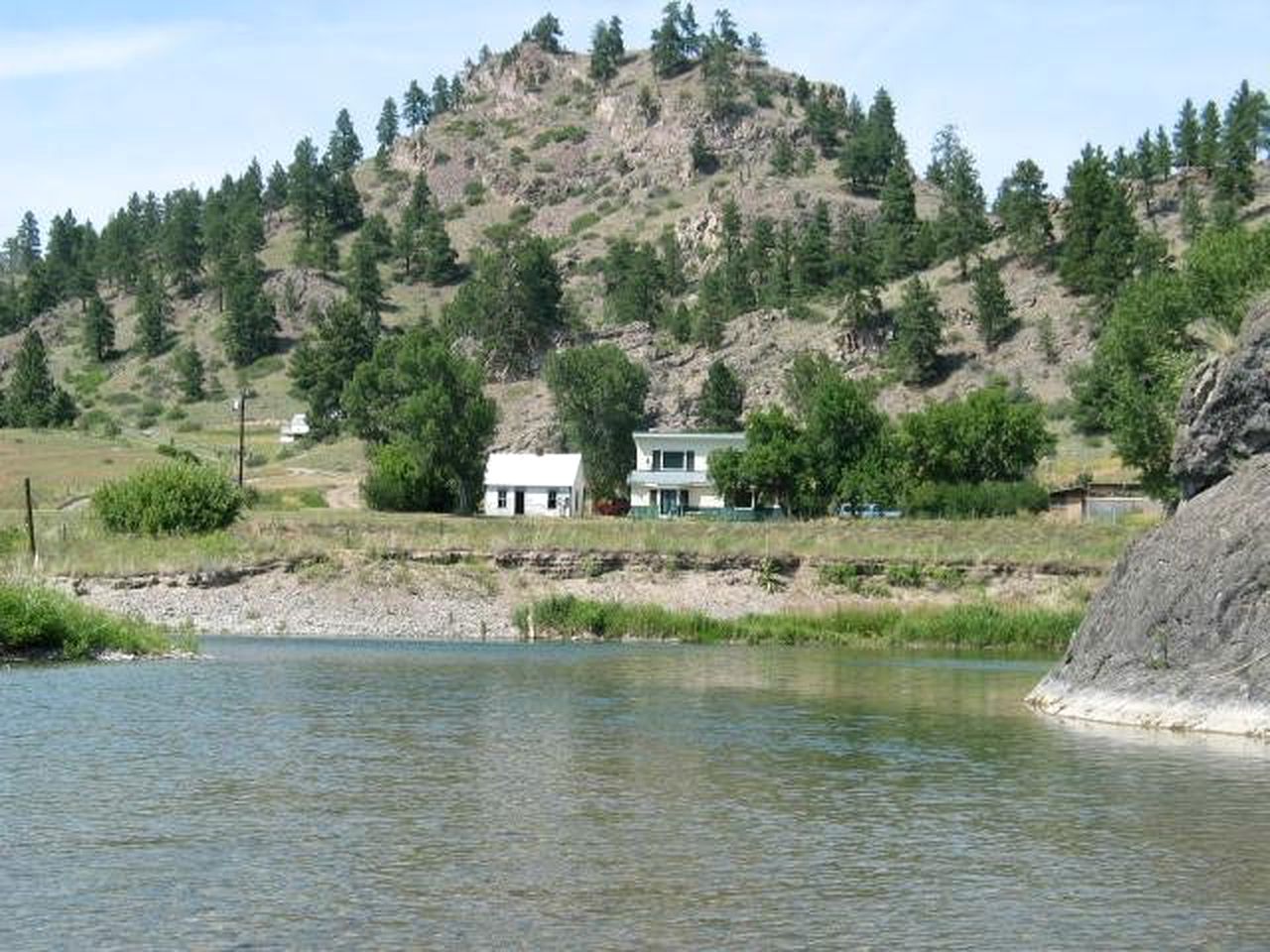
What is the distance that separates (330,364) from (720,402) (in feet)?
145

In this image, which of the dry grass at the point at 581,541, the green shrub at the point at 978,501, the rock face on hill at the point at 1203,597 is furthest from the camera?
the green shrub at the point at 978,501

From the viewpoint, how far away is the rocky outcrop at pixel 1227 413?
37.6 meters

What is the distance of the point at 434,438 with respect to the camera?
391ft

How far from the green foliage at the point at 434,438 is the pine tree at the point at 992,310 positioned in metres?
57.0

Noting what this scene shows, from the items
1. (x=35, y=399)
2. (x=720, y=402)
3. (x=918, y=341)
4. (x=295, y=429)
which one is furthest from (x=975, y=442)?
(x=35, y=399)

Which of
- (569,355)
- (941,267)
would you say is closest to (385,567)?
(569,355)

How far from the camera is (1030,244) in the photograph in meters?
177

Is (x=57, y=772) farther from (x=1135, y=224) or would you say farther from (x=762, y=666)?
(x=1135, y=224)

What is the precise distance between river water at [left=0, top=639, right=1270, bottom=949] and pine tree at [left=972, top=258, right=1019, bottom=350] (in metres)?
123

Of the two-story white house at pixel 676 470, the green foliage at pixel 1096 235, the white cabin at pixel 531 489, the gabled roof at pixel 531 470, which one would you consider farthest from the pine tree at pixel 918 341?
the white cabin at pixel 531 489

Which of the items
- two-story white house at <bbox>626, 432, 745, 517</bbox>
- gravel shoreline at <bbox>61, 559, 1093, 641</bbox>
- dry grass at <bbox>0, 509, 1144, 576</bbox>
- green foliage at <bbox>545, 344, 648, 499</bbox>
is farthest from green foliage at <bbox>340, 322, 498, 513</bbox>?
gravel shoreline at <bbox>61, 559, 1093, 641</bbox>

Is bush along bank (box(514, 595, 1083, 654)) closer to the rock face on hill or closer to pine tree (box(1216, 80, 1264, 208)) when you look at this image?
the rock face on hill

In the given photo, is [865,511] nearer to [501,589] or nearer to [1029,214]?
[501,589]

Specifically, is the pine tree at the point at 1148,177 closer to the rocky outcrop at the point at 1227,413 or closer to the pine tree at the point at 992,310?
the pine tree at the point at 992,310
